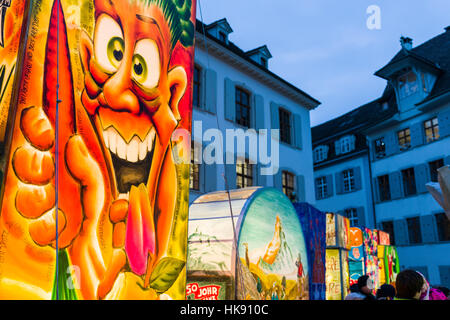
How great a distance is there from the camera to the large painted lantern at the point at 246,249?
725cm

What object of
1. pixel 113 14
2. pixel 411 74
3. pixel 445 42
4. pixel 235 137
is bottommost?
pixel 113 14

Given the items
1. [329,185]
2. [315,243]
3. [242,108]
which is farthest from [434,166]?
[315,243]

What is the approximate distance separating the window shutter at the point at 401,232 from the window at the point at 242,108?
14.4 metres

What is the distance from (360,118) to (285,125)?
17.0 m

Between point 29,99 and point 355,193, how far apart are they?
30.8m

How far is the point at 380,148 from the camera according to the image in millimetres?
30422

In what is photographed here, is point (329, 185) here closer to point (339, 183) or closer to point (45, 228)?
point (339, 183)

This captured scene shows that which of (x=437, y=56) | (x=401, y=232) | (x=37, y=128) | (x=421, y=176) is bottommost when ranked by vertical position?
(x=37, y=128)

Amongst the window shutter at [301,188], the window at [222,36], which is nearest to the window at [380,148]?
the window shutter at [301,188]

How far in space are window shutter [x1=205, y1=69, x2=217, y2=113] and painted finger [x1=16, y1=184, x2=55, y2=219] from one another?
13.5m

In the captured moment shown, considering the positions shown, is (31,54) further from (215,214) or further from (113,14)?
(215,214)

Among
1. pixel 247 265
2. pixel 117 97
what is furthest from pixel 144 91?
pixel 247 265

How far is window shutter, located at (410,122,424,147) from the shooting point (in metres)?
27.1

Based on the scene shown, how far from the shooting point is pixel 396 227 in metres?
28.2
